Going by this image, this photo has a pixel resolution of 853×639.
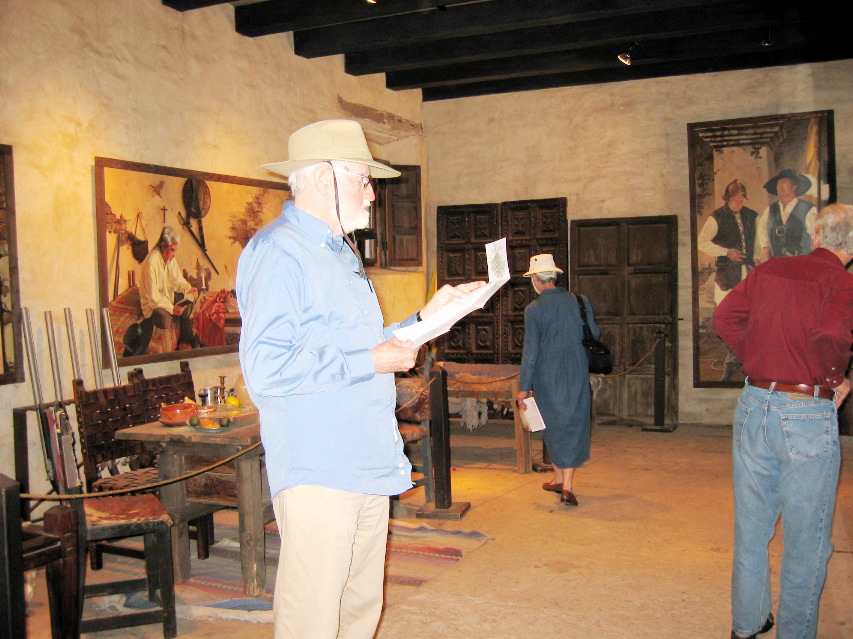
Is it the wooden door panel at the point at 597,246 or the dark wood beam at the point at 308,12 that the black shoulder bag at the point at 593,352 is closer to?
the dark wood beam at the point at 308,12

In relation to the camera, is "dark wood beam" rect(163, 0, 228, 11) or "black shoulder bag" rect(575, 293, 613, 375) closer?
"black shoulder bag" rect(575, 293, 613, 375)

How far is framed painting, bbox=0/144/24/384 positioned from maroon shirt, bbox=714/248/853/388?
4.61m

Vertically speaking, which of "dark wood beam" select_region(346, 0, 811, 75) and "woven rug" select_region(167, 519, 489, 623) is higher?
"dark wood beam" select_region(346, 0, 811, 75)

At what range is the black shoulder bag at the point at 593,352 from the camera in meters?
6.44

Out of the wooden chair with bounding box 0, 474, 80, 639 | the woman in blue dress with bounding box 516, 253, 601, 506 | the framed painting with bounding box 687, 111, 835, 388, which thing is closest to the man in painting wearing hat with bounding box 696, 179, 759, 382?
the framed painting with bounding box 687, 111, 835, 388

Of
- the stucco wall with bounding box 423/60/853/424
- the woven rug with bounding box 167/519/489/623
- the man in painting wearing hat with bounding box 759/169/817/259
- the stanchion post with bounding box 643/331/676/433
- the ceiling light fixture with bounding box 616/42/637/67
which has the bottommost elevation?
the woven rug with bounding box 167/519/489/623

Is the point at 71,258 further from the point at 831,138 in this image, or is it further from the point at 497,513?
the point at 831,138

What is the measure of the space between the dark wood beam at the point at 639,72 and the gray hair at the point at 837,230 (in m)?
6.39

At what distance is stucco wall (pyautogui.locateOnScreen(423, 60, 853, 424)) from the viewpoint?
9195mm

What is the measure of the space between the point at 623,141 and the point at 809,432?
7.46 metres

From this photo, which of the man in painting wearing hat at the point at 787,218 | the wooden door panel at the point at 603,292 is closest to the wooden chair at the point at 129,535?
the wooden door panel at the point at 603,292

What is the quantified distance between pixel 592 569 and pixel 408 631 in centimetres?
133

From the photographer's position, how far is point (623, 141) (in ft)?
32.5

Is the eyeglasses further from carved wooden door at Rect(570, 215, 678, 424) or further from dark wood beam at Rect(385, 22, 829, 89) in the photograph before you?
carved wooden door at Rect(570, 215, 678, 424)
